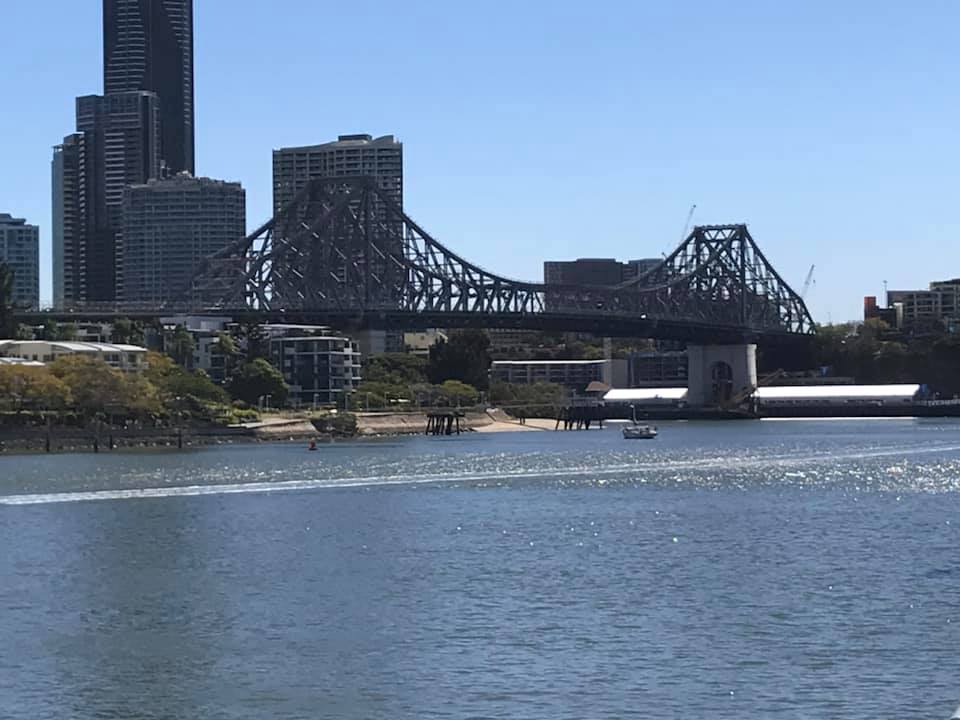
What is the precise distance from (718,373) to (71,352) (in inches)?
2726

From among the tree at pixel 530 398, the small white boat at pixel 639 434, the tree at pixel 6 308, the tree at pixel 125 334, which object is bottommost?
the small white boat at pixel 639 434

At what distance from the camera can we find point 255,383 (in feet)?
436

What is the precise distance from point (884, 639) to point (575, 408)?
414 ft

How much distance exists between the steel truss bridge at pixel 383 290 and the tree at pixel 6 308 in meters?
5.88

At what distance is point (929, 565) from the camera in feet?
123

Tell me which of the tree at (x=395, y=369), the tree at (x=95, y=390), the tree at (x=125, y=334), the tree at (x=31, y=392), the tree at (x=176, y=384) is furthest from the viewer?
the tree at (x=395, y=369)

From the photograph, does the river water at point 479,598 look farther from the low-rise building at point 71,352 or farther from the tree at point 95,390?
the low-rise building at point 71,352

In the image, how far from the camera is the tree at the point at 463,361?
550ft

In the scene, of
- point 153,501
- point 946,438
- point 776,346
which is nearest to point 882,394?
point 776,346

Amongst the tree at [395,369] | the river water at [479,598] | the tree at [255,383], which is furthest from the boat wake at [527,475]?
the tree at [395,369]

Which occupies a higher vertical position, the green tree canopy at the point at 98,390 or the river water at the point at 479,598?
the green tree canopy at the point at 98,390

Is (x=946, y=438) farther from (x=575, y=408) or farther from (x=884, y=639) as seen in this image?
(x=884, y=639)

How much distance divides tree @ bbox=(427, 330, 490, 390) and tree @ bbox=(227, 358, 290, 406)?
114ft

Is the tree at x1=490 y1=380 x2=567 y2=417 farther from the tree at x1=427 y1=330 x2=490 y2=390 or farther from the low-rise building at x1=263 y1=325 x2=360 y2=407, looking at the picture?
the low-rise building at x1=263 y1=325 x2=360 y2=407
